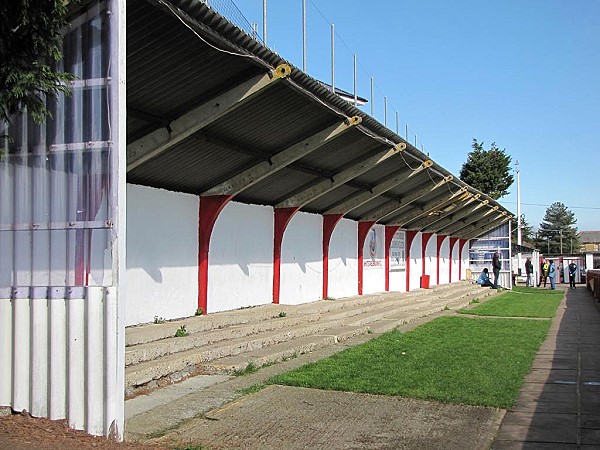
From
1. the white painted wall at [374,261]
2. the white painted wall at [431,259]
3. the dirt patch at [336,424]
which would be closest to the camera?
the dirt patch at [336,424]

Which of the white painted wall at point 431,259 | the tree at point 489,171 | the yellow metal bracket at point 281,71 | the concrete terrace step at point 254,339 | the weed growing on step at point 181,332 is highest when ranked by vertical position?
the tree at point 489,171

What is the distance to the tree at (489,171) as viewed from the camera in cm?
6581

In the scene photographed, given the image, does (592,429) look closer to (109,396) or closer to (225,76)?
(109,396)

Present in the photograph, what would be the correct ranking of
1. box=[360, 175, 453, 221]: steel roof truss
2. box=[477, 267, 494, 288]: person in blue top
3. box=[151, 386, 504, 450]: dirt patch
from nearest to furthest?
box=[151, 386, 504, 450]: dirt patch → box=[360, 175, 453, 221]: steel roof truss → box=[477, 267, 494, 288]: person in blue top

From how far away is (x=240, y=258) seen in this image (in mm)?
14711

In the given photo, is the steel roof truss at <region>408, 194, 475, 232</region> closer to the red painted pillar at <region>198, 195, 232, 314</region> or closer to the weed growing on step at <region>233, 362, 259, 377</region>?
the red painted pillar at <region>198, 195, 232, 314</region>

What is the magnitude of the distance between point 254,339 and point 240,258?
356cm

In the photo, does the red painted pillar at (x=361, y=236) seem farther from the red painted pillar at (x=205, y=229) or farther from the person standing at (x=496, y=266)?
the person standing at (x=496, y=266)

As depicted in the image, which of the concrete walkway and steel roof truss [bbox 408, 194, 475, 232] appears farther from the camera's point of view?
steel roof truss [bbox 408, 194, 475, 232]

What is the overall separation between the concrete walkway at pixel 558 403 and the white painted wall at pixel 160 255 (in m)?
6.14

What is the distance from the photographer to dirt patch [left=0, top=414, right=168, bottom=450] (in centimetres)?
531

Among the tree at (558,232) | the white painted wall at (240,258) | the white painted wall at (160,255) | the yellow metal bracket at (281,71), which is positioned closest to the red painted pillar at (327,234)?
the white painted wall at (240,258)

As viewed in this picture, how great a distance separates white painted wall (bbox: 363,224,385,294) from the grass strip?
8.31 m

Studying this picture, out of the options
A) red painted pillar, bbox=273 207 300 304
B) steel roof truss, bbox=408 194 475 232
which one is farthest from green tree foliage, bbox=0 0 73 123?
steel roof truss, bbox=408 194 475 232
